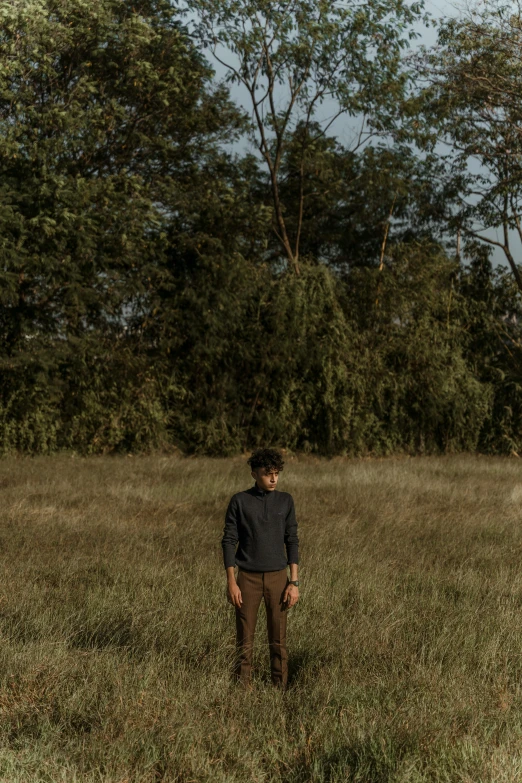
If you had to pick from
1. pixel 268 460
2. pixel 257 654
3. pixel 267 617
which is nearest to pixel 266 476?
pixel 268 460

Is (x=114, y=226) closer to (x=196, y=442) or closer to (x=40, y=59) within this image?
(x=40, y=59)

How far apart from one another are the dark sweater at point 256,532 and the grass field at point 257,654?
0.67 metres

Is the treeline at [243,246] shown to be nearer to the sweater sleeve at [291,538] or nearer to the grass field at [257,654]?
the grass field at [257,654]

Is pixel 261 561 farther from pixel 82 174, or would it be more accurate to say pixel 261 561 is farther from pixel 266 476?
pixel 82 174

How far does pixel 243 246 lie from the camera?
18.0 m

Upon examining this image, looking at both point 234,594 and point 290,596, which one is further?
point 290,596

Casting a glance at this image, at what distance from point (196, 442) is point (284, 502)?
13.1 m

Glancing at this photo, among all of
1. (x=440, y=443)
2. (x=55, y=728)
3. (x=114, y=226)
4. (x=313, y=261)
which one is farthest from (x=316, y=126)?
(x=55, y=728)

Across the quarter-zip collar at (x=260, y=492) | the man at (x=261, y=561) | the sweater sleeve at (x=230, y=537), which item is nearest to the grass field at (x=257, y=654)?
the man at (x=261, y=561)

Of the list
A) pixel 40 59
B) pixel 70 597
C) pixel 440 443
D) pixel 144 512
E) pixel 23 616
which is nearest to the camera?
pixel 23 616

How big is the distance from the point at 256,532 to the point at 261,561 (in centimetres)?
16

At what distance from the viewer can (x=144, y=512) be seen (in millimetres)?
10352


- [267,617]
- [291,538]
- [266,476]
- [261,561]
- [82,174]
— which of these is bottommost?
[267,617]

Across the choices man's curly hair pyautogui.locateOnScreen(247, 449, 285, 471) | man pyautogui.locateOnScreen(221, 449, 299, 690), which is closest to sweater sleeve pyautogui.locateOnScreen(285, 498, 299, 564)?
man pyautogui.locateOnScreen(221, 449, 299, 690)
